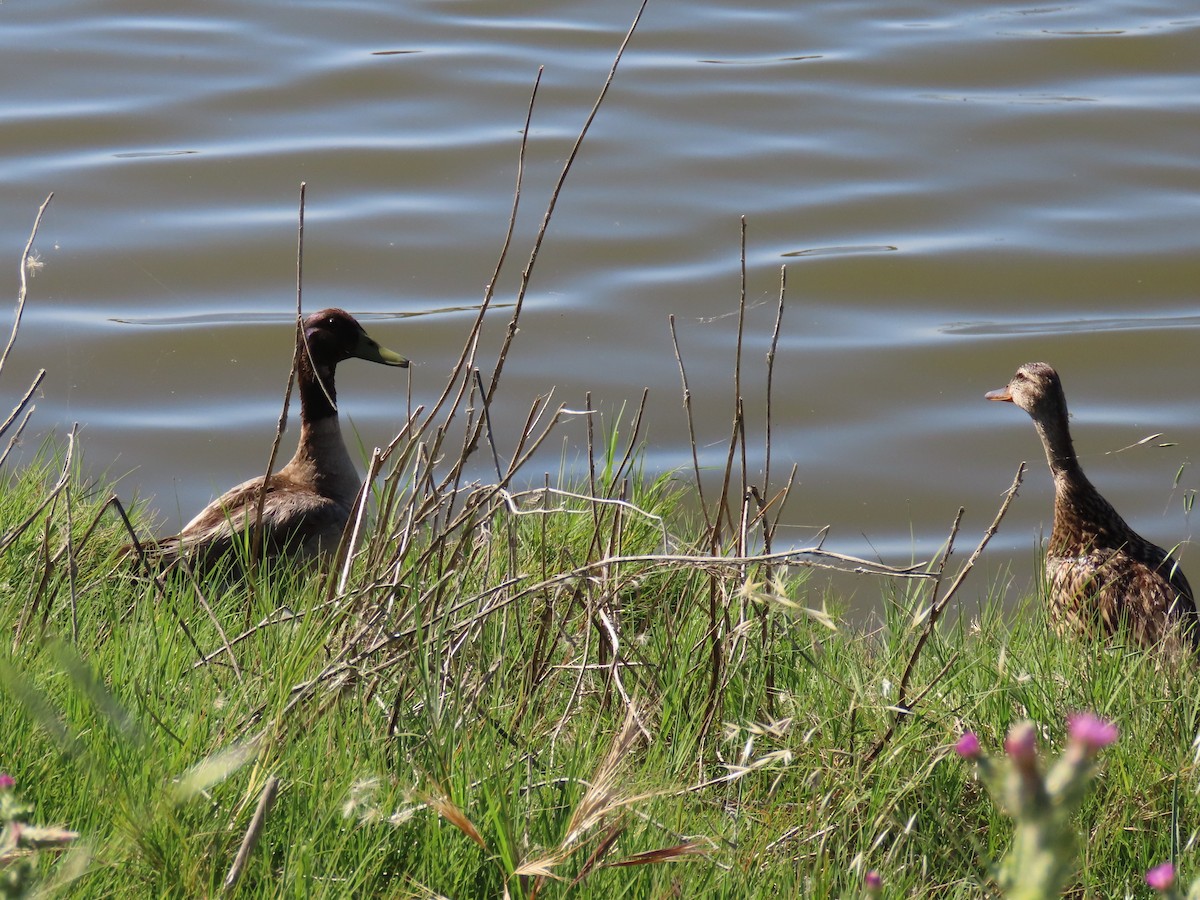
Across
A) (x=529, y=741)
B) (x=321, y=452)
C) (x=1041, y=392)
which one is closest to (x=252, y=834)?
(x=529, y=741)

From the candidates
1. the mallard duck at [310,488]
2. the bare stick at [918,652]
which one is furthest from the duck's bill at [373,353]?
the bare stick at [918,652]

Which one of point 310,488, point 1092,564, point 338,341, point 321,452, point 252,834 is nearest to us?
point 252,834

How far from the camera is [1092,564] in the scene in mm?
4734

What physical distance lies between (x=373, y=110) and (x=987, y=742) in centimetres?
829

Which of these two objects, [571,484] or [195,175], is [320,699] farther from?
[195,175]

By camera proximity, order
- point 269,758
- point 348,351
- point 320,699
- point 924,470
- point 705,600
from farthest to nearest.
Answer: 1. point 924,470
2. point 348,351
3. point 705,600
4. point 320,699
5. point 269,758

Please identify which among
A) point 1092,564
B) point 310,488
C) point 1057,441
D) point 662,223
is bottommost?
point 310,488

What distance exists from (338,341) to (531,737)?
12.0 ft

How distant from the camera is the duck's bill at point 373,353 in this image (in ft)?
20.4

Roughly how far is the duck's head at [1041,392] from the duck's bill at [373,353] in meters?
2.55

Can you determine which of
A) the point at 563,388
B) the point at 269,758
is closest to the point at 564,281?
the point at 563,388

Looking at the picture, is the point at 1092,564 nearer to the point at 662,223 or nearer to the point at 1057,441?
the point at 1057,441

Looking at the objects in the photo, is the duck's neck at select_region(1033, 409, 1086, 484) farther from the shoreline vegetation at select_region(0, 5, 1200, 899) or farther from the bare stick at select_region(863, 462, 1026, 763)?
the bare stick at select_region(863, 462, 1026, 763)

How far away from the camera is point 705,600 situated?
3693 mm
